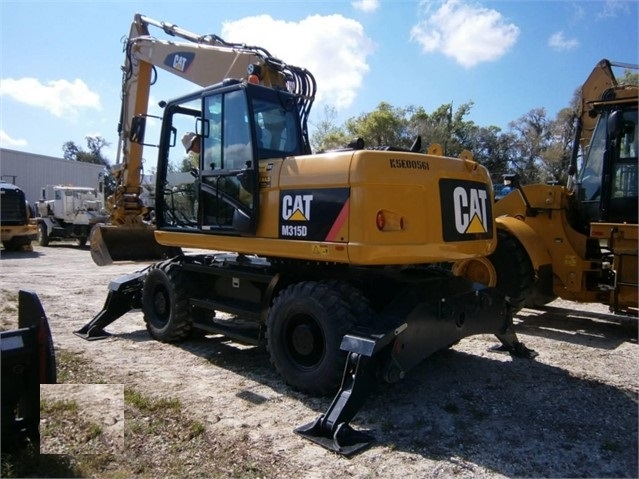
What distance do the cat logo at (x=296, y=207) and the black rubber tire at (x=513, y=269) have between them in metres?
3.75

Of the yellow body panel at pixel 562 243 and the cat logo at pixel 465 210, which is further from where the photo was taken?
the yellow body panel at pixel 562 243

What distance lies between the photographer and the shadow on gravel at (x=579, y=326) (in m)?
6.70

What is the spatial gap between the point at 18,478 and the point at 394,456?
238 cm

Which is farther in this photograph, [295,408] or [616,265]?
[616,265]

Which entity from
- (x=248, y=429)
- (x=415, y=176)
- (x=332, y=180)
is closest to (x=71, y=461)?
(x=248, y=429)

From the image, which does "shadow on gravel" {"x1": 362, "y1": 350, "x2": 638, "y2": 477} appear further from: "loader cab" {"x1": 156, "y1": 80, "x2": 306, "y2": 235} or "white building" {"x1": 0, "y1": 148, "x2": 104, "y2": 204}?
"white building" {"x1": 0, "y1": 148, "x2": 104, "y2": 204}

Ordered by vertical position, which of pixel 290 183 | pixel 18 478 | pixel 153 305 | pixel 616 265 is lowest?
pixel 18 478

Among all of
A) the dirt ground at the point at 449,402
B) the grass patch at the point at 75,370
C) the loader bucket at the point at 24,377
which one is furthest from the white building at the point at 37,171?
the loader bucket at the point at 24,377

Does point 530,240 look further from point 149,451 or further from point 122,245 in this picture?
point 122,245

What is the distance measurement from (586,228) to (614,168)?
916 millimetres

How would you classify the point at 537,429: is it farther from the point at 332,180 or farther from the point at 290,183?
the point at 290,183

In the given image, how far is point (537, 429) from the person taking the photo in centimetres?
402

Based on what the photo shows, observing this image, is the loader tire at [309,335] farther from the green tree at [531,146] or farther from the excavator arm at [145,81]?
the green tree at [531,146]

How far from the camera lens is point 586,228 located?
24.4 ft
